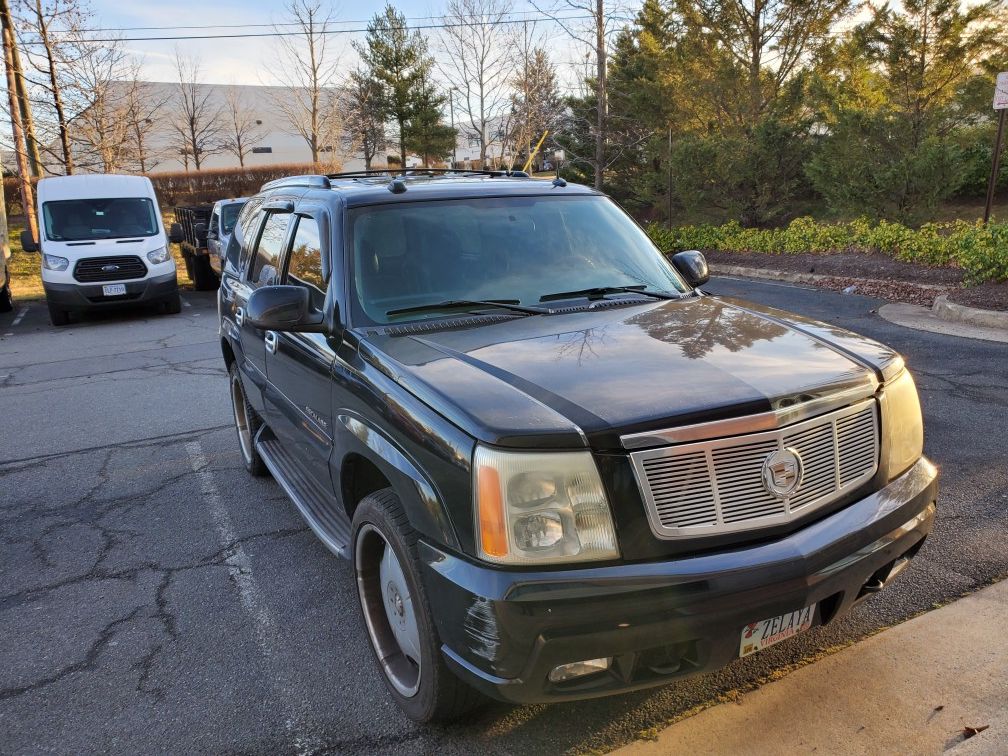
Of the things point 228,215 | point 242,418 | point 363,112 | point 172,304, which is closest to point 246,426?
point 242,418

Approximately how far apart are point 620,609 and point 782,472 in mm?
658

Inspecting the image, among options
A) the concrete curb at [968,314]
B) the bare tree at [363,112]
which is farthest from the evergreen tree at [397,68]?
the concrete curb at [968,314]

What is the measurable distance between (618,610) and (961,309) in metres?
8.99

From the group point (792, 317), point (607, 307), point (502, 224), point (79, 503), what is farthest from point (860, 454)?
point (79, 503)

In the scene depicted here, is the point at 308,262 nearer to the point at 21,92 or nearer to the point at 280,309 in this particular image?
the point at 280,309

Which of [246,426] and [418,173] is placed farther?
[246,426]

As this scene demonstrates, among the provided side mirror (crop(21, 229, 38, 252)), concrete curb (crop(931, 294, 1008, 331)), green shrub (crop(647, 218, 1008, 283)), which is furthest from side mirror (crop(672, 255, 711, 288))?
side mirror (crop(21, 229, 38, 252))

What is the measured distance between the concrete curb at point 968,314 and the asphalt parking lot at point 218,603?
2.02 meters

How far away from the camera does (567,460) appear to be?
2102 mm

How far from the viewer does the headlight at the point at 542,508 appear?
210 cm

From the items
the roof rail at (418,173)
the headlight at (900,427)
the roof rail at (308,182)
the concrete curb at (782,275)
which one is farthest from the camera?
the concrete curb at (782,275)

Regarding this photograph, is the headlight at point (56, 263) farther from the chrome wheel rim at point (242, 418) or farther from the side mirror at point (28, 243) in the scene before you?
the chrome wheel rim at point (242, 418)

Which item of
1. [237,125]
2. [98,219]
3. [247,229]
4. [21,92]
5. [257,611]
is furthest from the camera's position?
[237,125]

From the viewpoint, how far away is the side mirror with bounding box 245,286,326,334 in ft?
10.3
